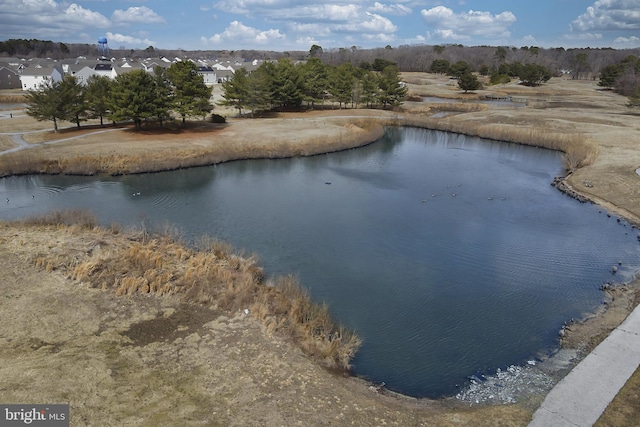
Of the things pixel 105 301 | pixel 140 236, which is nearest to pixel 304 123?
pixel 140 236

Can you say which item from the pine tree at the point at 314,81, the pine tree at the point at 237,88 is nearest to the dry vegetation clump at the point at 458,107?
the pine tree at the point at 314,81

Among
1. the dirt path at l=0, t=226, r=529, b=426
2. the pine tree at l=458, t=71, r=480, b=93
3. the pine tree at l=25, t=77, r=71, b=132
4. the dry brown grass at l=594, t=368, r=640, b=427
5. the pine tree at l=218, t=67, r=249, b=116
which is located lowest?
the dry brown grass at l=594, t=368, r=640, b=427

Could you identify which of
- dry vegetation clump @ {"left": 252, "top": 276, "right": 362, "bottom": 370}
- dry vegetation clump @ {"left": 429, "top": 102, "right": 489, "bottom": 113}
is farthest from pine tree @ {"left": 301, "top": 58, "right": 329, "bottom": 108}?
dry vegetation clump @ {"left": 252, "top": 276, "right": 362, "bottom": 370}

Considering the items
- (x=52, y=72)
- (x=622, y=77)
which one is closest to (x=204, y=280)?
(x=52, y=72)

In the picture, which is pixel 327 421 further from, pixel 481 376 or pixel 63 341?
pixel 63 341

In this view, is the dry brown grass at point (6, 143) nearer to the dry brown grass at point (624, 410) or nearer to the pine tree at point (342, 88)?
the pine tree at point (342, 88)

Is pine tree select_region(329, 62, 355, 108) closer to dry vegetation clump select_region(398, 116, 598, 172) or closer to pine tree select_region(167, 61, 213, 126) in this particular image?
dry vegetation clump select_region(398, 116, 598, 172)
